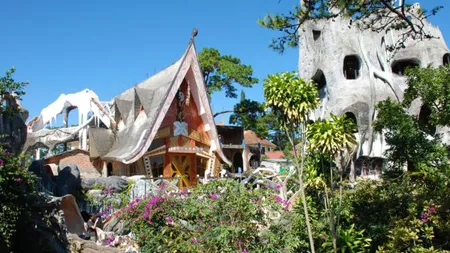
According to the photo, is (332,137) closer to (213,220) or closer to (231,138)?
(213,220)

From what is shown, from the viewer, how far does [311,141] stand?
7.27 metres

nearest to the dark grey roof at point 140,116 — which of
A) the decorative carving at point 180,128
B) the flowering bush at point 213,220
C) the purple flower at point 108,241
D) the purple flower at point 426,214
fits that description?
the decorative carving at point 180,128

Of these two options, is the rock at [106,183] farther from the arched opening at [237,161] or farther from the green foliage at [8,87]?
the arched opening at [237,161]

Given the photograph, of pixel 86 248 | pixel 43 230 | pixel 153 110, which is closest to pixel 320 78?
pixel 153 110

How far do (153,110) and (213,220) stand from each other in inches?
466

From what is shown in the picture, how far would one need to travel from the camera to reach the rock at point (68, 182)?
1284 centimetres

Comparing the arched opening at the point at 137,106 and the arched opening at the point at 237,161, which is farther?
the arched opening at the point at 237,161

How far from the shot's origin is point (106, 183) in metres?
14.3

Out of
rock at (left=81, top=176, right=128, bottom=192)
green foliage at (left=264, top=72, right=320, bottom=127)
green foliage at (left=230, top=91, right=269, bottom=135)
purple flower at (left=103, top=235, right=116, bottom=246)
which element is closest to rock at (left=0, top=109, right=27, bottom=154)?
rock at (left=81, top=176, right=128, bottom=192)

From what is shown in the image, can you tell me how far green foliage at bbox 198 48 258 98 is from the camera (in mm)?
27266

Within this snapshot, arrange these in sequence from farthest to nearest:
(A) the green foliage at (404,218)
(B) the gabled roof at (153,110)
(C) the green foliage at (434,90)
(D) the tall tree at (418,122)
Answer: (B) the gabled roof at (153,110) < (D) the tall tree at (418,122) < (C) the green foliage at (434,90) < (A) the green foliage at (404,218)

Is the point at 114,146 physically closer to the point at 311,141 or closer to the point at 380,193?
the point at 380,193

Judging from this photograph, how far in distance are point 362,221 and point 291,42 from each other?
4.36m

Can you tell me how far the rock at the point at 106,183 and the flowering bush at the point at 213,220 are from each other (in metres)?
5.89
